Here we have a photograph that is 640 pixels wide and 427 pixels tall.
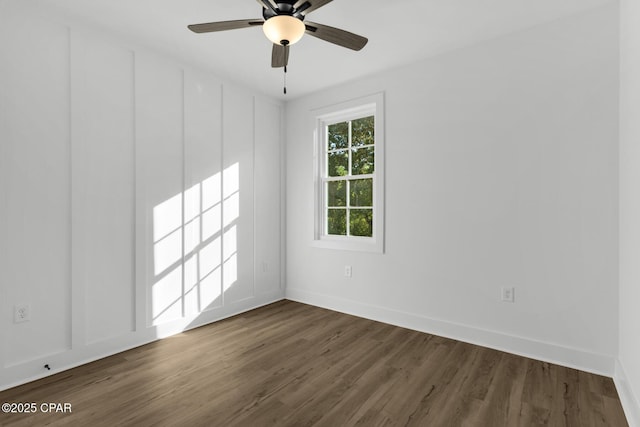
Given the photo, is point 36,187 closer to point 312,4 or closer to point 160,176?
point 160,176

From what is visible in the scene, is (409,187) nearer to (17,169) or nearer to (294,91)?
(294,91)

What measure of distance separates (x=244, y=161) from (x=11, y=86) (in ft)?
6.48

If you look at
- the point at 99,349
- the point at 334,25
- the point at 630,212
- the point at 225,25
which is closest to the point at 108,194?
the point at 99,349

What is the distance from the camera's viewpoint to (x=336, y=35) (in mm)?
1985

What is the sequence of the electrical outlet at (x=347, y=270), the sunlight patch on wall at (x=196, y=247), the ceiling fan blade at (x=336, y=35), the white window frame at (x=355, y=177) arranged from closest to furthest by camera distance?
the ceiling fan blade at (x=336, y=35)
the sunlight patch on wall at (x=196, y=247)
the white window frame at (x=355, y=177)
the electrical outlet at (x=347, y=270)

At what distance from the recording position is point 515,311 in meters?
2.61

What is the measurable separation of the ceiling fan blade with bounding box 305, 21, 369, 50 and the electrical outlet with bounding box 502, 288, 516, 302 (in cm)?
223

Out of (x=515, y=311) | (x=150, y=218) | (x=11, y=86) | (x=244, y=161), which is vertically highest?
(x=11, y=86)

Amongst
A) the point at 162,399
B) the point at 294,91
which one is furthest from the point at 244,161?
the point at 162,399

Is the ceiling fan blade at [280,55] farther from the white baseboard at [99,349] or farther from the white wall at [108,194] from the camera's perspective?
the white baseboard at [99,349]

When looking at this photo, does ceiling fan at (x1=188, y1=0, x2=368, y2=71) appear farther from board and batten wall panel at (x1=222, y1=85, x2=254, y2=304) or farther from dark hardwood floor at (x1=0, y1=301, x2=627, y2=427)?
dark hardwood floor at (x1=0, y1=301, x2=627, y2=427)

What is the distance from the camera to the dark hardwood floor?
1796 millimetres

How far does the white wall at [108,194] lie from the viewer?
216 centimetres

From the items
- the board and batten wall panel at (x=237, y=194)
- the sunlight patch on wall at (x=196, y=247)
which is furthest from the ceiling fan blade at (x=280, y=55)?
the sunlight patch on wall at (x=196, y=247)
